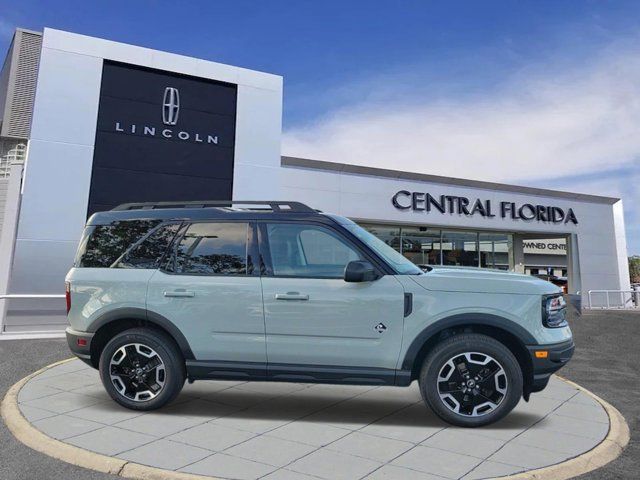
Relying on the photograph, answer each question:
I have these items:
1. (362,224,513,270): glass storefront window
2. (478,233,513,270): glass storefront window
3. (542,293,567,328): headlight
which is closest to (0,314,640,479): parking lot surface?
(542,293,567,328): headlight

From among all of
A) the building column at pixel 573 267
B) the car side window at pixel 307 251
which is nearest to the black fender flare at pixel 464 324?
the car side window at pixel 307 251

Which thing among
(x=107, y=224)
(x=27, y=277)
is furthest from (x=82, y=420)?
(x=27, y=277)

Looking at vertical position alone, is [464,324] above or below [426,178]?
below

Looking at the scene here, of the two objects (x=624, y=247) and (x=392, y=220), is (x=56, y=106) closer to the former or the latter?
(x=392, y=220)

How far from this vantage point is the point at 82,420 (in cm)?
446

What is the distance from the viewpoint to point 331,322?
4430 mm

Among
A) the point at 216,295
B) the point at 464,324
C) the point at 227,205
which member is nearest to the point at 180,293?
the point at 216,295

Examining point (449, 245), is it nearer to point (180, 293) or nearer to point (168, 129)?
point (168, 129)

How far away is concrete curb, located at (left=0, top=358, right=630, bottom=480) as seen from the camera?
3350mm

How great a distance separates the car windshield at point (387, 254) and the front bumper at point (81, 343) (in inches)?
112

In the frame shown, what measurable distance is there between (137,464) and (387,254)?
2.81 metres

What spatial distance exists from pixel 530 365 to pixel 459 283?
945 mm

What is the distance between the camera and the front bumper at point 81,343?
4887 mm

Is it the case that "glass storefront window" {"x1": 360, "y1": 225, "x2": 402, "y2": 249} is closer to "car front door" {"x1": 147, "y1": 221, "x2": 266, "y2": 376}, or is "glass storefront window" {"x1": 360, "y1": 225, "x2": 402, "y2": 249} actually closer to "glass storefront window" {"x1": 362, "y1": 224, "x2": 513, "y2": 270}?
"glass storefront window" {"x1": 362, "y1": 224, "x2": 513, "y2": 270}
